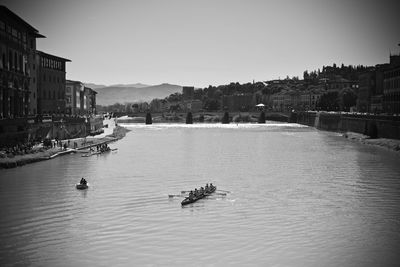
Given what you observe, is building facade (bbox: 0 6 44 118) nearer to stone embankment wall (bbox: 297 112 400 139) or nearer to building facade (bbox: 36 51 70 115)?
building facade (bbox: 36 51 70 115)

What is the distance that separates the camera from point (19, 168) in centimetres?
7575

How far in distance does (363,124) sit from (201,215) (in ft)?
335

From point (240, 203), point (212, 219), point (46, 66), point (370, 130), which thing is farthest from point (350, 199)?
point (46, 66)

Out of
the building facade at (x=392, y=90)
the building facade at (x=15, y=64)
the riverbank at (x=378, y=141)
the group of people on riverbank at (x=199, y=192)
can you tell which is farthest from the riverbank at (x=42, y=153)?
the building facade at (x=392, y=90)

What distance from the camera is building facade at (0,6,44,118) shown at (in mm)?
90375

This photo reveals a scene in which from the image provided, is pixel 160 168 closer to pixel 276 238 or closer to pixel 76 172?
pixel 76 172

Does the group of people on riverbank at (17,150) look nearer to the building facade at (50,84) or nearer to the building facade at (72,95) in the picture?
the building facade at (50,84)

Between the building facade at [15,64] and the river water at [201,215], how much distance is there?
15587 mm

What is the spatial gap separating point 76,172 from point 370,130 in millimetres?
74161

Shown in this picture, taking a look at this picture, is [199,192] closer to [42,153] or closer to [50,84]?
[42,153]

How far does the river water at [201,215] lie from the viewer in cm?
3728

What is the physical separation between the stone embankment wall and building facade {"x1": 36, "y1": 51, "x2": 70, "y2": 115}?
6958cm

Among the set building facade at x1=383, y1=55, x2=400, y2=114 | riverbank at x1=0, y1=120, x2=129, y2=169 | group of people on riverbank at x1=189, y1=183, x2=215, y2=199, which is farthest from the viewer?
building facade at x1=383, y1=55, x2=400, y2=114

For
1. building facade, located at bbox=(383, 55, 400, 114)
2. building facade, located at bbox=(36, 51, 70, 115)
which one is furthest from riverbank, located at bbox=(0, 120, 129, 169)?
building facade, located at bbox=(383, 55, 400, 114)
